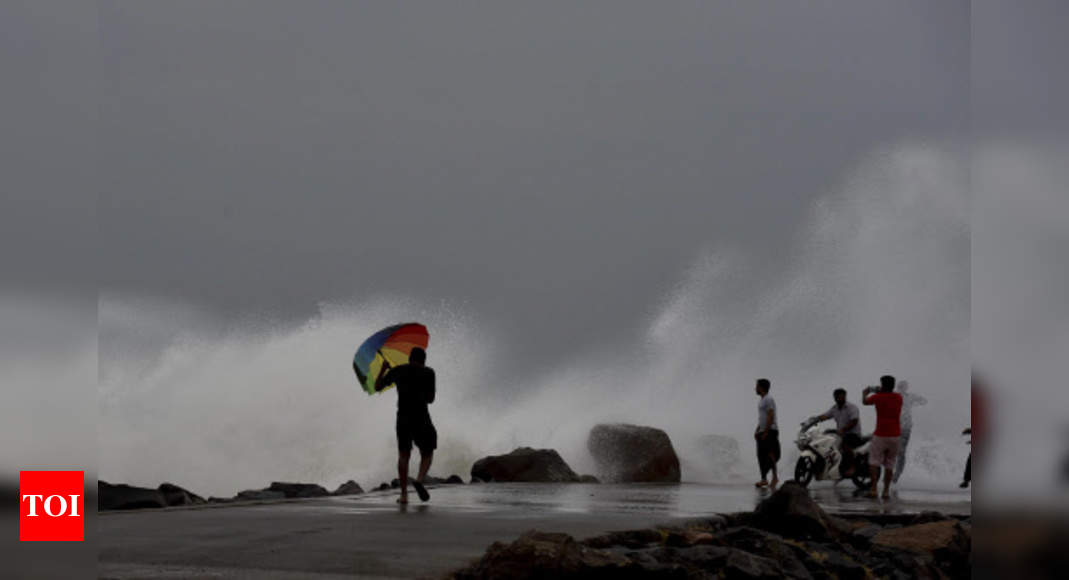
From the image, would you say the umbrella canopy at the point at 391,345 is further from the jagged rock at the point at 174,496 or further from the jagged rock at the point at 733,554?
the jagged rock at the point at 733,554

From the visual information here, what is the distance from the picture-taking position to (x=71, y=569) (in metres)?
2.57

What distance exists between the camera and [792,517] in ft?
28.5

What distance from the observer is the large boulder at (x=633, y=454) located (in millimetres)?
22219

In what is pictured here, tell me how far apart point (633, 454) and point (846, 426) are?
761 centimetres

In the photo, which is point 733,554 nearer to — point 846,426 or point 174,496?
point 174,496

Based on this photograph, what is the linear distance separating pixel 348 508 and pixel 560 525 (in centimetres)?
290

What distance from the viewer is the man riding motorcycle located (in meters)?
15.8

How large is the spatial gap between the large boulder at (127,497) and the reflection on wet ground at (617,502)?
242cm

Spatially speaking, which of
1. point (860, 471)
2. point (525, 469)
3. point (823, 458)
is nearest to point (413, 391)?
point (823, 458)

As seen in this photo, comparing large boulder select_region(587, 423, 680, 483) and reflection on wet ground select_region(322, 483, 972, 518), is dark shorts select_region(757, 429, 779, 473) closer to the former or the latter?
reflection on wet ground select_region(322, 483, 972, 518)

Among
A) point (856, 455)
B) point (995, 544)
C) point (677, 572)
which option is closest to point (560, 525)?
point (677, 572)

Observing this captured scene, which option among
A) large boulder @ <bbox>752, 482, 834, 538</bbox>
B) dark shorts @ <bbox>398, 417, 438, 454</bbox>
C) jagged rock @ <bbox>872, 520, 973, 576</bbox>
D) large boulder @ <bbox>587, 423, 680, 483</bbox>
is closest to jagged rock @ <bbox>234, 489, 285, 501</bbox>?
dark shorts @ <bbox>398, 417, 438, 454</bbox>

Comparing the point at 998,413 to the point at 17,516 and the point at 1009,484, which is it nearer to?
the point at 1009,484

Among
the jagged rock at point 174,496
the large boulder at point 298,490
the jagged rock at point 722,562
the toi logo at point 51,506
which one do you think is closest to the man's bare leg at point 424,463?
the jagged rock at point 174,496
